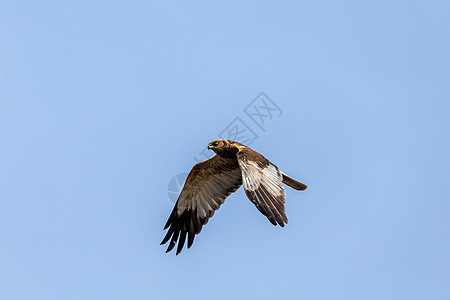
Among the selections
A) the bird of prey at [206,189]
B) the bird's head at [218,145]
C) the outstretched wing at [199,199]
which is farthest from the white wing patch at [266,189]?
the outstretched wing at [199,199]

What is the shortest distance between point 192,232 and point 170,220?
65 centimetres

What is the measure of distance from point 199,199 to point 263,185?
10.3 feet

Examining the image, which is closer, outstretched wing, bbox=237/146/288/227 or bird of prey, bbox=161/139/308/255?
outstretched wing, bbox=237/146/288/227

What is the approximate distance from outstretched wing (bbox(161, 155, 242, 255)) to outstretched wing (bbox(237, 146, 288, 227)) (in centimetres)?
155

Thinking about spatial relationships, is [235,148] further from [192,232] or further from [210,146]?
[192,232]

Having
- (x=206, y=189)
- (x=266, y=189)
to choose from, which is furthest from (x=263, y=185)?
(x=206, y=189)

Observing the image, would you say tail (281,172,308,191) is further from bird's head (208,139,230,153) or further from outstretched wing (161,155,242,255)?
bird's head (208,139,230,153)

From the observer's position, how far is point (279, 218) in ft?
36.7

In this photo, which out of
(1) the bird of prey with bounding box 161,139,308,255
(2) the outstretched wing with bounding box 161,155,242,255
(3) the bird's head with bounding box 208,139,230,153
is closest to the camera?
(3) the bird's head with bounding box 208,139,230,153

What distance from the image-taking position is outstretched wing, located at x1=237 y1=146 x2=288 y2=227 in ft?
36.9

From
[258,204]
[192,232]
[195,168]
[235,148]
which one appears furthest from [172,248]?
[258,204]

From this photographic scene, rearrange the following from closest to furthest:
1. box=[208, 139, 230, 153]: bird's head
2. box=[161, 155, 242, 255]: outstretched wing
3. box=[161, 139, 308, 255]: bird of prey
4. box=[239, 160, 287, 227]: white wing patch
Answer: box=[239, 160, 287, 227]: white wing patch → box=[208, 139, 230, 153]: bird's head → box=[161, 139, 308, 255]: bird of prey → box=[161, 155, 242, 255]: outstretched wing

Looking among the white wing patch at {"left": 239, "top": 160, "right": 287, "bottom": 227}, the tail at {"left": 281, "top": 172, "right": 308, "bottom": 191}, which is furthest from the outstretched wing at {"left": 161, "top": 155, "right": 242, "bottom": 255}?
the white wing patch at {"left": 239, "top": 160, "right": 287, "bottom": 227}

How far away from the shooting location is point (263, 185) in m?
11.9
